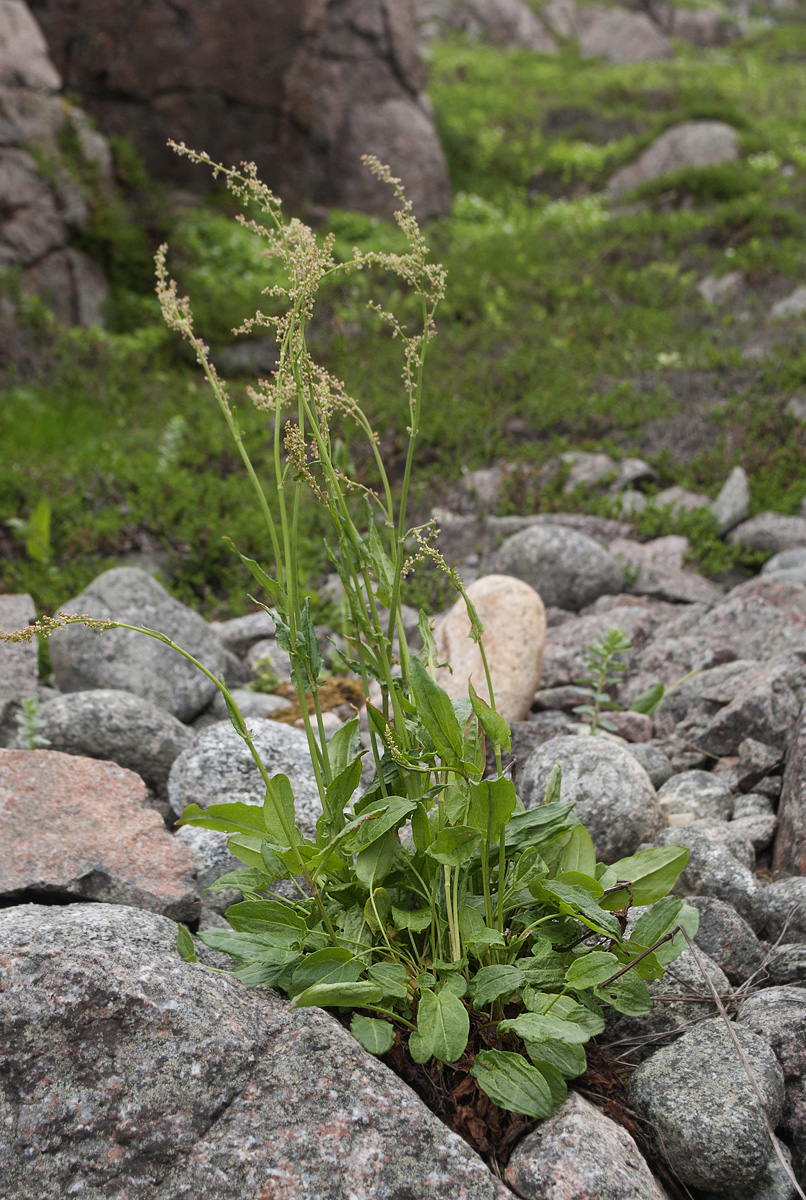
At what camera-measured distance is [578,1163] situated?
1874 millimetres

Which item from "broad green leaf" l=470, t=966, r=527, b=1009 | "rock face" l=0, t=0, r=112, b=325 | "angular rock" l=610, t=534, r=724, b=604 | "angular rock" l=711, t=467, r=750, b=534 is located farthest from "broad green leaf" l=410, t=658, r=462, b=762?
"rock face" l=0, t=0, r=112, b=325

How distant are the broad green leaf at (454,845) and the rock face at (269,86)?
43.0 feet

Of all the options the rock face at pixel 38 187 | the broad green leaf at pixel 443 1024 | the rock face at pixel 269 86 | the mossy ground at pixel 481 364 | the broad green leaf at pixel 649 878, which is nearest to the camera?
the broad green leaf at pixel 443 1024

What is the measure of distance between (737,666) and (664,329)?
21.8ft

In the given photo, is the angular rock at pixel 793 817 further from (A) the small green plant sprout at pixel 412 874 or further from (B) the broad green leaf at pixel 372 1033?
(B) the broad green leaf at pixel 372 1033

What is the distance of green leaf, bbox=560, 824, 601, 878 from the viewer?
2441mm

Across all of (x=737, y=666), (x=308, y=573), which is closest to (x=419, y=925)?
(x=737, y=666)

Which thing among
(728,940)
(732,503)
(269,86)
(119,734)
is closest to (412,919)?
(728,940)

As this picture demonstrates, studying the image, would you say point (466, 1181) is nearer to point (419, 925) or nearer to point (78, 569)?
point (419, 925)

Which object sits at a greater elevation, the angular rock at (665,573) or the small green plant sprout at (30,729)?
the angular rock at (665,573)

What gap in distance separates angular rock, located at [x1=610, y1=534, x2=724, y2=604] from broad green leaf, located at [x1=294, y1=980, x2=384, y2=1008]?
173 inches

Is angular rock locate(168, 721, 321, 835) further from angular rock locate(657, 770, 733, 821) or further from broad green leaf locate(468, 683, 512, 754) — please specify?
angular rock locate(657, 770, 733, 821)

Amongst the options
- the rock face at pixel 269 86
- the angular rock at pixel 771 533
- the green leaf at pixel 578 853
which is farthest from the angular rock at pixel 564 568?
the rock face at pixel 269 86

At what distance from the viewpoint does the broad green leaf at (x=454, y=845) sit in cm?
208
